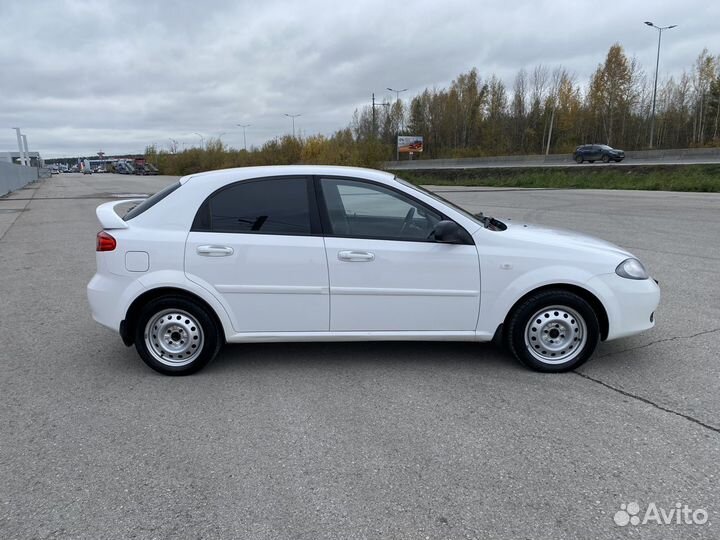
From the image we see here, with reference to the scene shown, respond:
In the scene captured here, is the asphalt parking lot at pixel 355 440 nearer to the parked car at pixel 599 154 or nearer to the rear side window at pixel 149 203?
the rear side window at pixel 149 203

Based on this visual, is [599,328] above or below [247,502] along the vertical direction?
above

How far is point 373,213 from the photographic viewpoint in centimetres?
429

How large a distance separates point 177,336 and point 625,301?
355 cm

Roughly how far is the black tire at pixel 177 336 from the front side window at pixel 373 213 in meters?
1.27

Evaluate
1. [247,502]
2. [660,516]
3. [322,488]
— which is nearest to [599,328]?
[660,516]

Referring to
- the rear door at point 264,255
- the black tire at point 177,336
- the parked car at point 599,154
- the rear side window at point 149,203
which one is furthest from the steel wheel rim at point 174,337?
the parked car at point 599,154

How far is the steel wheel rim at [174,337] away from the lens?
164 inches

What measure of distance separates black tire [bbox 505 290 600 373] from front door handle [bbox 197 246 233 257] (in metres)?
2.28

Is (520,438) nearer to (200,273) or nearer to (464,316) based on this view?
(464,316)

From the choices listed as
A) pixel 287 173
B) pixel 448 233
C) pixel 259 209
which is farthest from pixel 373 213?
pixel 259 209

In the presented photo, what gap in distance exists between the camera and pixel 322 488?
277 centimetres

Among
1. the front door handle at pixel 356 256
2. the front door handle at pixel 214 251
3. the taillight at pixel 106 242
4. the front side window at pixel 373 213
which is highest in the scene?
the front side window at pixel 373 213

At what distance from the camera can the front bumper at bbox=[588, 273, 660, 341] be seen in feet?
13.3

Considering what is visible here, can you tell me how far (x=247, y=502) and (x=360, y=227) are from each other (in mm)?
2234
